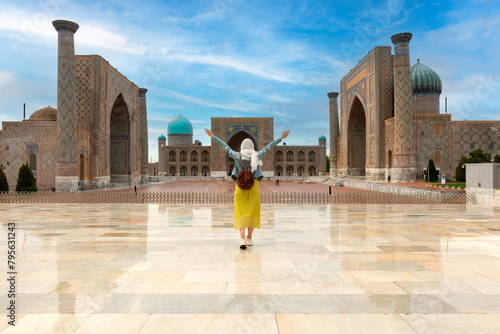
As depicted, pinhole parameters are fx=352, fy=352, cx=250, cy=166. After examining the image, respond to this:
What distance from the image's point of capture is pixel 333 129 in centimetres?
3644

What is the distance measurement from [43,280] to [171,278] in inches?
43.6

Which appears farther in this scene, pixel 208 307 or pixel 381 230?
pixel 381 230

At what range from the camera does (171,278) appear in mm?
3096

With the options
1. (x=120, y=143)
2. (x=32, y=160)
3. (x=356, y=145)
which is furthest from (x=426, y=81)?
(x=32, y=160)

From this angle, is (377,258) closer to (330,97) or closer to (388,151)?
(388,151)

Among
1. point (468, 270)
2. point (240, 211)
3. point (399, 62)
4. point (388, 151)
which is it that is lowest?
point (468, 270)

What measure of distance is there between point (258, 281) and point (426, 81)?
32.0 metres

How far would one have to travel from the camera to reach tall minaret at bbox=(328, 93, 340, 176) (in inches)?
1419

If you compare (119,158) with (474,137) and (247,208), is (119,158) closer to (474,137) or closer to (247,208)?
(247,208)

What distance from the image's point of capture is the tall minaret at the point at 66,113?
16.6 m

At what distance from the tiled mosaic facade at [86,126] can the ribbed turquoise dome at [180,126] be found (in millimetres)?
27062

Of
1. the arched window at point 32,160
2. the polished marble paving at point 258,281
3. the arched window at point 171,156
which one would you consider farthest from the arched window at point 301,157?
the polished marble paving at point 258,281

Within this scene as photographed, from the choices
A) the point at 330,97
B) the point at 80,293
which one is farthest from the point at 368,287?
the point at 330,97

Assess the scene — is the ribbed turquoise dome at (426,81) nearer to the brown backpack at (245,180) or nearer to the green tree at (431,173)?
the green tree at (431,173)
